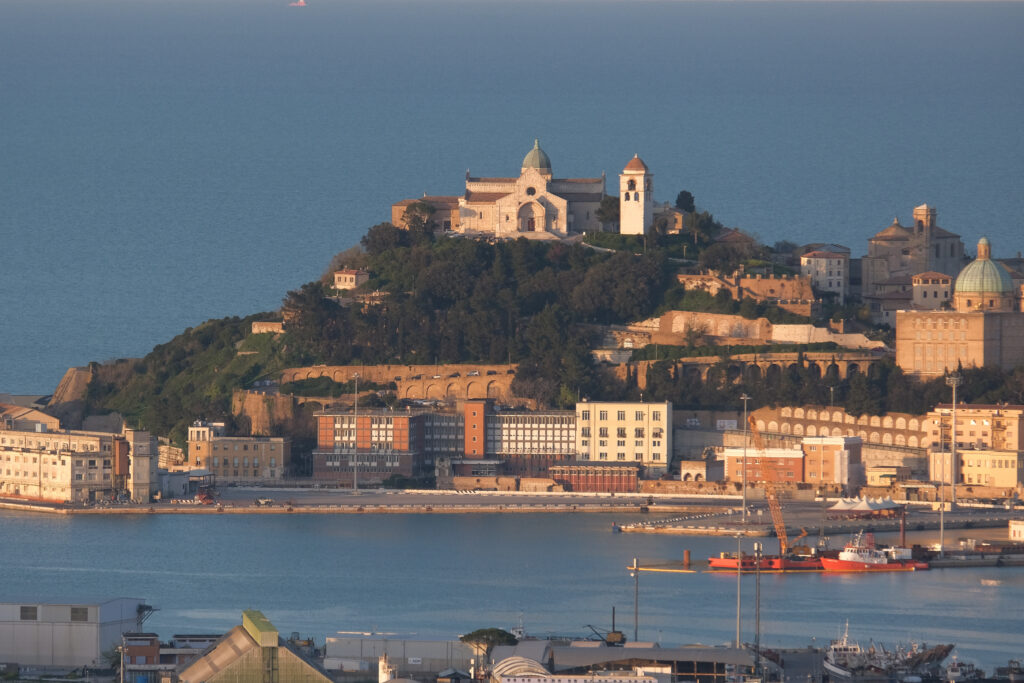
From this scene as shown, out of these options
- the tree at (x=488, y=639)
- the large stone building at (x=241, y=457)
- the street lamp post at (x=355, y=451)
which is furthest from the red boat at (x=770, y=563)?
the large stone building at (x=241, y=457)

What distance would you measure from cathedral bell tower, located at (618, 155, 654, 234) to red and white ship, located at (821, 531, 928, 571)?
62.6 feet

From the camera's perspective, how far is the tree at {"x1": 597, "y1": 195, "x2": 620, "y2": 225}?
258ft

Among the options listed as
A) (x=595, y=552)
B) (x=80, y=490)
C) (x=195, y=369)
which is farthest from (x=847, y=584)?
(x=195, y=369)

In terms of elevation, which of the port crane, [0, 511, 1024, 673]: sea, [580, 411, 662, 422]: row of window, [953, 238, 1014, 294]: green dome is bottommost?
[0, 511, 1024, 673]: sea

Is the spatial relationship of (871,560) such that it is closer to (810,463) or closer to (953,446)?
(953,446)

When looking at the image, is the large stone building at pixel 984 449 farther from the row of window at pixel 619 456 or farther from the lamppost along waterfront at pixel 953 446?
the row of window at pixel 619 456

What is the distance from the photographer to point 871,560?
59750 millimetres

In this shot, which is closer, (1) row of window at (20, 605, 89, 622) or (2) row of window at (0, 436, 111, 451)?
(1) row of window at (20, 605, 89, 622)

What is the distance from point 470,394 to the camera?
75125 mm

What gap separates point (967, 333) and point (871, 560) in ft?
42.6

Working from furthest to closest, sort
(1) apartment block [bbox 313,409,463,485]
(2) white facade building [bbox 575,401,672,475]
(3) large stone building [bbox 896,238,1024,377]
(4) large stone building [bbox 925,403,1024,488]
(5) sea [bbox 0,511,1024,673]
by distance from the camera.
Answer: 1. (1) apartment block [bbox 313,409,463,485]
2. (3) large stone building [bbox 896,238,1024,377]
3. (2) white facade building [bbox 575,401,672,475]
4. (4) large stone building [bbox 925,403,1024,488]
5. (5) sea [bbox 0,511,1024,673]

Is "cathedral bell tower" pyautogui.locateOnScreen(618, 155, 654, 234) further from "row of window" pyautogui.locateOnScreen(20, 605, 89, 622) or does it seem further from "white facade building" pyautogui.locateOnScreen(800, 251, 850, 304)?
"row of window" pyautogui.locateOnScreen(20, 605, 89, 622)

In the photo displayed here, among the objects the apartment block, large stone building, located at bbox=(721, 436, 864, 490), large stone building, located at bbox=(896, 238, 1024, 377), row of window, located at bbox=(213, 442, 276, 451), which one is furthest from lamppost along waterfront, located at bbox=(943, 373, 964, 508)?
row of window, located at bbox=(213, 442, 276, 451)

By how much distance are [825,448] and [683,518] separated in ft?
15.0
